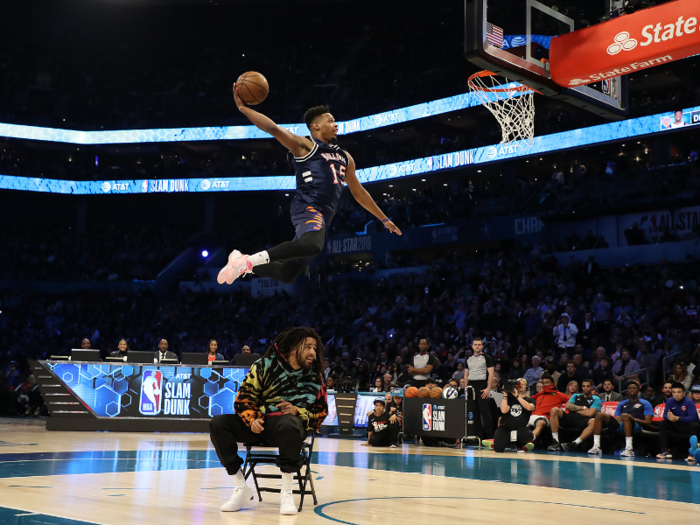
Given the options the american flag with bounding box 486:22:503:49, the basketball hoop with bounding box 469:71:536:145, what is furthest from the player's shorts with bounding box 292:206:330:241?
the basketball hoop with bounding box 469:71:536:145

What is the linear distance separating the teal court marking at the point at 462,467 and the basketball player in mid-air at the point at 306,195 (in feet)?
11.8

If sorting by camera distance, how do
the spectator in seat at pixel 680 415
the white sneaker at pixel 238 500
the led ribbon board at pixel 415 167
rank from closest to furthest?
the white sneaker at pixel 238 500
the spectator in seat at pixel 680 415
the led ribbon board at pixel 415 167

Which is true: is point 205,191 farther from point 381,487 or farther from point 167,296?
point 381,487

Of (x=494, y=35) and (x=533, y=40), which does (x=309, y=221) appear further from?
(x=533, y=40)

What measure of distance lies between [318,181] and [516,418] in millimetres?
8459

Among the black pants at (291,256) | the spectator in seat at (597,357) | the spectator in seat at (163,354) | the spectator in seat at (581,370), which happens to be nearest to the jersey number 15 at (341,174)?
the black pants at (291,256)

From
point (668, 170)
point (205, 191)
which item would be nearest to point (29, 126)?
point (205, 191)

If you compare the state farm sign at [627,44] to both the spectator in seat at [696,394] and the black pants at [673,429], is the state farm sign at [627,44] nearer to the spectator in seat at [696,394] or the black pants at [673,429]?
the spectator in seat at [696,394]

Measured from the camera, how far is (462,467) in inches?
396

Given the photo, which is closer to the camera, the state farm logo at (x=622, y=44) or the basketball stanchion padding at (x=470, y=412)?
the state farm logo at (x=622, y=44)

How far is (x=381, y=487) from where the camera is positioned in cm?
745

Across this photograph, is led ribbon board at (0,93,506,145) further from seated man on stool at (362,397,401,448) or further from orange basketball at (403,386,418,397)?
seated man on stool at (362,397,401,448)

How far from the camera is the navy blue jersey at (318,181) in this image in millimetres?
6328

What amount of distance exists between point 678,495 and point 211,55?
41671 mm
